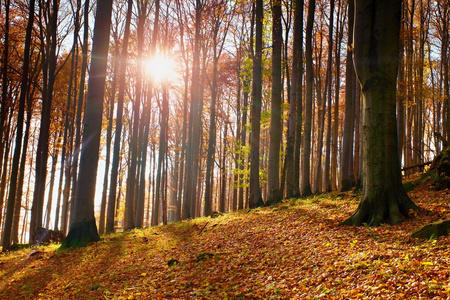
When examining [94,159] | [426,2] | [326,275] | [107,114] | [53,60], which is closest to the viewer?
[326,275]

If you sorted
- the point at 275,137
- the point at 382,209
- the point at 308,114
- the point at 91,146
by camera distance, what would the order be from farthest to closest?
the point at 308,114 → the point at 275,137 → the point at 91,146 → the point at 382,209

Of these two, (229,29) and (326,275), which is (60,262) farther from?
(229,29)

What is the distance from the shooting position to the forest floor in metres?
3.64

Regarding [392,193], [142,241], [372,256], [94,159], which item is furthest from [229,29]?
[372,256]

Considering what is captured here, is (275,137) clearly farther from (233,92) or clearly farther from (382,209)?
(233,92)

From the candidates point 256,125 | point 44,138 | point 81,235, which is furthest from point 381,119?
point 44,138

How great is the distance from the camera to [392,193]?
229 inches

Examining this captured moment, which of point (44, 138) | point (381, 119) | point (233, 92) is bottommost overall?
point (381, 119)

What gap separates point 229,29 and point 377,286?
17.5 meters

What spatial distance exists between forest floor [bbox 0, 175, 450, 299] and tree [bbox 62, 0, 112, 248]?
0.57m

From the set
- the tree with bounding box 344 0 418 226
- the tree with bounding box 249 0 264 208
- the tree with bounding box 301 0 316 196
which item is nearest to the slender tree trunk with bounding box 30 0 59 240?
the tree with bounding box 249 0 264 208

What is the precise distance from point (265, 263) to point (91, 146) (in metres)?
6.45

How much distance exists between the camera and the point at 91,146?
359 inches

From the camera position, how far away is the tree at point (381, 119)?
5.84 meters
